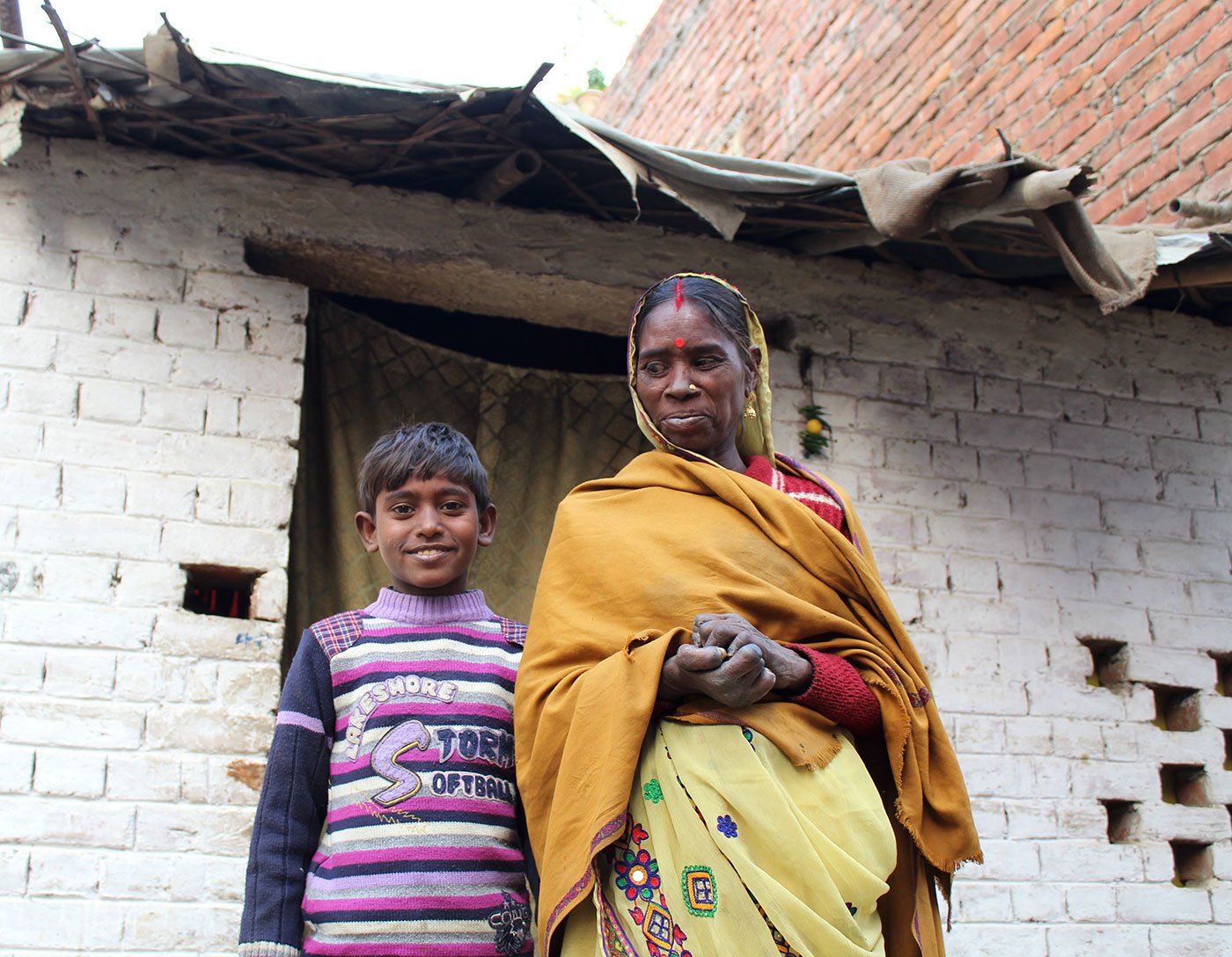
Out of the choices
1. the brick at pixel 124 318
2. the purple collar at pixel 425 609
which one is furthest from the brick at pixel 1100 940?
the brick at pixel 124 318

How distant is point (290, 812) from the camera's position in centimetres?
197

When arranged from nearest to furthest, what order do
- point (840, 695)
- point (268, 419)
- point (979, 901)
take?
point (840, 695) < point (268, 419) < point (979, 901)

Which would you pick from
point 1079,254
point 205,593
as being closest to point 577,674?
point 205,593

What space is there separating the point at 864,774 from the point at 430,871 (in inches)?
28.1

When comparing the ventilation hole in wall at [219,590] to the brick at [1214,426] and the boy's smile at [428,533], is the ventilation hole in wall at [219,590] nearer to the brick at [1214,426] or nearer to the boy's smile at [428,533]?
the boy's smile at [428,533]

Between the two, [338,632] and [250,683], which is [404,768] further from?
[250,683]

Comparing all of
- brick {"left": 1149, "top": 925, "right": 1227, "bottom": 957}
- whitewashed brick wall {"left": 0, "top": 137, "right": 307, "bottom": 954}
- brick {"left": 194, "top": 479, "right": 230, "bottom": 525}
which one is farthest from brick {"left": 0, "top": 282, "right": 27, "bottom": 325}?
brick {"left": 1149, "top": 925, "right": 1227, "bottom": 957}

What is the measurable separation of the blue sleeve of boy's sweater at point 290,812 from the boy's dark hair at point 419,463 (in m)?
0.33

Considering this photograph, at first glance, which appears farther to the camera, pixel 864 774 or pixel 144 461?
pixel 144 461

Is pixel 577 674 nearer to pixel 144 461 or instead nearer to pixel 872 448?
pixel 144 461

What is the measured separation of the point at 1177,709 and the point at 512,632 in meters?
2.65

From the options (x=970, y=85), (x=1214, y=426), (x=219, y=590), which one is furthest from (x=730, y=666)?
(x=970, y=85)

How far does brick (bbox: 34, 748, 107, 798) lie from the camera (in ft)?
9.18

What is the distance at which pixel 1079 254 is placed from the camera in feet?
10.7
